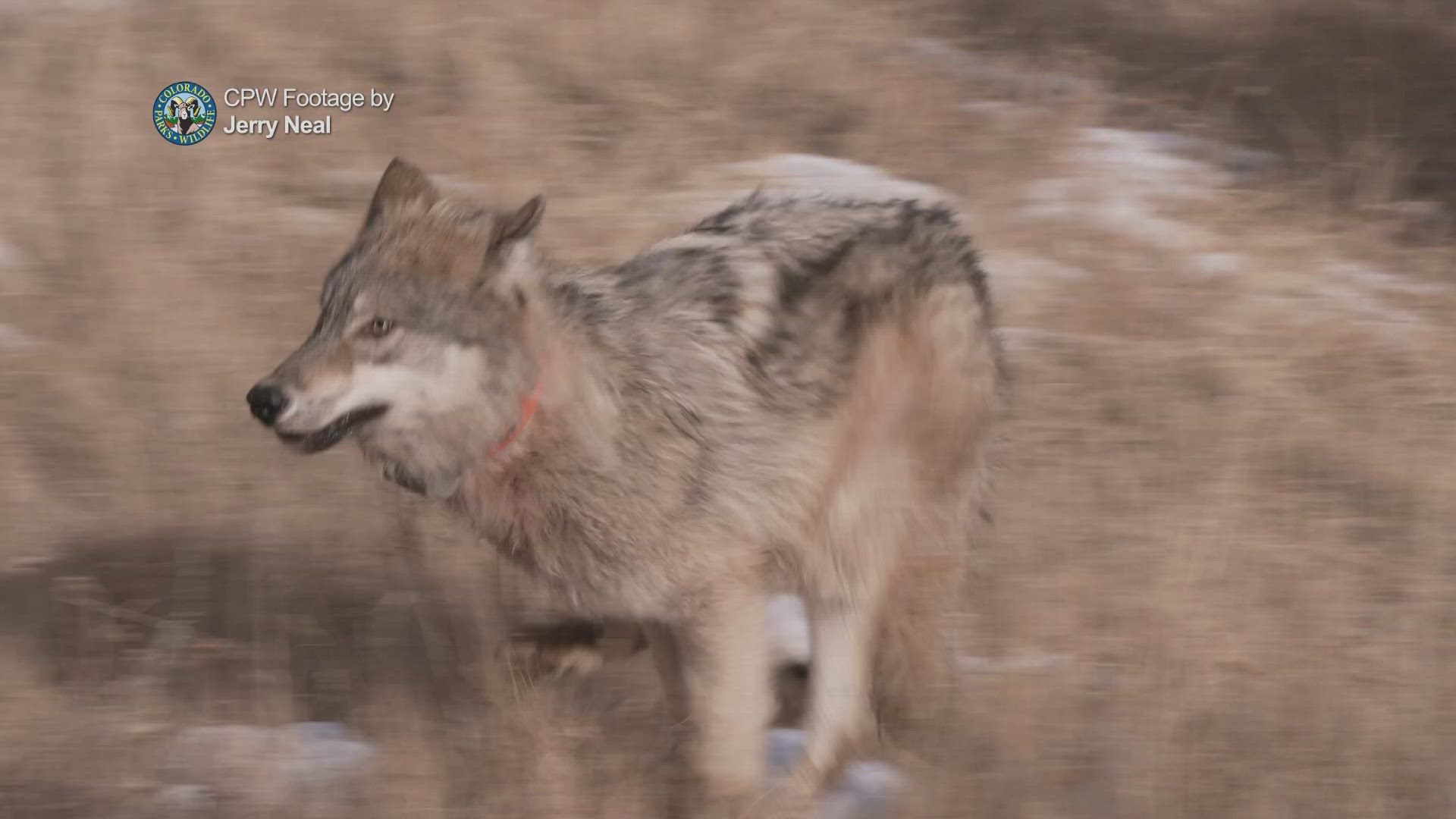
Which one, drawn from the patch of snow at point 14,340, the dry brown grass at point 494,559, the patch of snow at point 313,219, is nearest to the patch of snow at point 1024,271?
the dry brown grass at point 494,559

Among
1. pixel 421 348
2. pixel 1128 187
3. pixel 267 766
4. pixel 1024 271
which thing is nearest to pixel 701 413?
pixel 421 348

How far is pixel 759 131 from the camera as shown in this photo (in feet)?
32.2

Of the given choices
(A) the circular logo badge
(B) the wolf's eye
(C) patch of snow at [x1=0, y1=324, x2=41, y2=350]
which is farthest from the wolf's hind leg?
(A) the circular logo badge

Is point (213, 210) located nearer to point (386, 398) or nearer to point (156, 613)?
point (156, 613)

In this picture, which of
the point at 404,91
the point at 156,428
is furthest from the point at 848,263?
the point at 404,91

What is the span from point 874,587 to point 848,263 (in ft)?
3.24

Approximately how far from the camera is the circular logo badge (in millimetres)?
9008

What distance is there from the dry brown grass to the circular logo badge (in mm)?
132

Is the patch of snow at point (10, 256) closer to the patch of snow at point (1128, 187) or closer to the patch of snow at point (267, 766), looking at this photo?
the patch of snow at point (267, 766)

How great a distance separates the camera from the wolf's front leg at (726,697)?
4305 mm

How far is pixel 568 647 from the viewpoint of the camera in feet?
15.9

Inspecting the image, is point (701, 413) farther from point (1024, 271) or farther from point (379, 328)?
point (1024, 271)

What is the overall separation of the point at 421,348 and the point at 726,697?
49.9 inches

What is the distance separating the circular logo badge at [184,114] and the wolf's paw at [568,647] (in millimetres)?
5203
